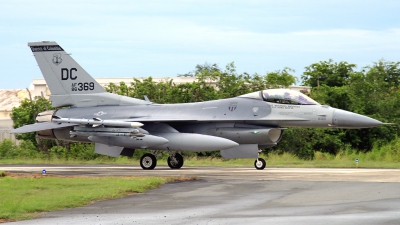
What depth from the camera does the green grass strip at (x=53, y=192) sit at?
428 inches

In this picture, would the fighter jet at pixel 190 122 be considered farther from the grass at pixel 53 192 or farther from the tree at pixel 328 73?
the tree at pixel 328 73

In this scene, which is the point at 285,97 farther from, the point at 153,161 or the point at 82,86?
the point at 82,86

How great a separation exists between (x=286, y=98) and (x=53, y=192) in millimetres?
9751

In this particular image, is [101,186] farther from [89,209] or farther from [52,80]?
[52,80]

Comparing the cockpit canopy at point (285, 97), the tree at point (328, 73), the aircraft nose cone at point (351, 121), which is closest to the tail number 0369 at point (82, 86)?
the cockpit canopy at point (285, 97)

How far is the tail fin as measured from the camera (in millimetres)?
23500

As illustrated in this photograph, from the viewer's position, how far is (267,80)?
3681 cm

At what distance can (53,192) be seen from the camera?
534 inches

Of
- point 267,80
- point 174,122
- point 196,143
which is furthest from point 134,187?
point 267,80

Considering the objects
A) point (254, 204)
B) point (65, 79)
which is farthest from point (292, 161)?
point (254, 204)

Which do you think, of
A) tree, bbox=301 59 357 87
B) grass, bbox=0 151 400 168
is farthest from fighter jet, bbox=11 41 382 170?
tree, bbox=301 59 357 87

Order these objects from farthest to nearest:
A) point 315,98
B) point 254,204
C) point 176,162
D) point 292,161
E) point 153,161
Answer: point 315,98 → point 292,161 → point 176,162 → point 153,161 → point 254,204

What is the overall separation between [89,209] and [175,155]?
38.3 ft

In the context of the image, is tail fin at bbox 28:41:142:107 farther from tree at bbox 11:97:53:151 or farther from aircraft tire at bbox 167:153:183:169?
tree at bbox 11:97:53:151
